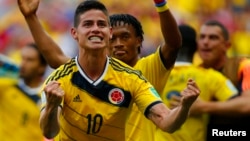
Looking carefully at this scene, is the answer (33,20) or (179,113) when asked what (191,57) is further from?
(179,113)

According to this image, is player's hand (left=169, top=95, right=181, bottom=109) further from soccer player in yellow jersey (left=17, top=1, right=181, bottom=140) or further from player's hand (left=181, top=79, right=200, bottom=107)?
player's hand (left=181, top=79, right=200, bottom=107)

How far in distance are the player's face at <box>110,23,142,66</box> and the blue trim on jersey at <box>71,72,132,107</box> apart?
1.17 m

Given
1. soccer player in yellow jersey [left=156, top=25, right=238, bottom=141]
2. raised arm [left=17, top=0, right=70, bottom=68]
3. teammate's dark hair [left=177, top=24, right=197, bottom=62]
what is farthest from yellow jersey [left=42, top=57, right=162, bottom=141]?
teammate's dark hair [left=177, top=24, right=197, bottom=62]

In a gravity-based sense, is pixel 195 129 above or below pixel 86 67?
below

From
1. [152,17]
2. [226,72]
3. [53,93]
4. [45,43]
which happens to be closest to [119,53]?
[45,43]

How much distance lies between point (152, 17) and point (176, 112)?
753 centimetres

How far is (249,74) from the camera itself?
344 inches

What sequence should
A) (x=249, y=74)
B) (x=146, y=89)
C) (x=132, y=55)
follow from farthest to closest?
(x=249, y=74) → (x=132, y=55) → (x=146, y=89)

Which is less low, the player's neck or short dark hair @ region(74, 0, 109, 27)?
short dark hair @ region(74, 0, 109, 27)

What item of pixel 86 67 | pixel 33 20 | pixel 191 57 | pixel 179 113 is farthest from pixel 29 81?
pixel 179 113

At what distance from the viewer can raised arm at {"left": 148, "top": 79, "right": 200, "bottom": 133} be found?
591 centimetres

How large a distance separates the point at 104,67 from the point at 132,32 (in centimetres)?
128

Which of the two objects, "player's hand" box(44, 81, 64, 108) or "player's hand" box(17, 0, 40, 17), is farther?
"player's hand" box(17, 0, 40, 17)

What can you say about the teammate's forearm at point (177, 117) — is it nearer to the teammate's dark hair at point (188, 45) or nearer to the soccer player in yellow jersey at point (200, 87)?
the soccer player in yellow jersey at point (200, 87)
